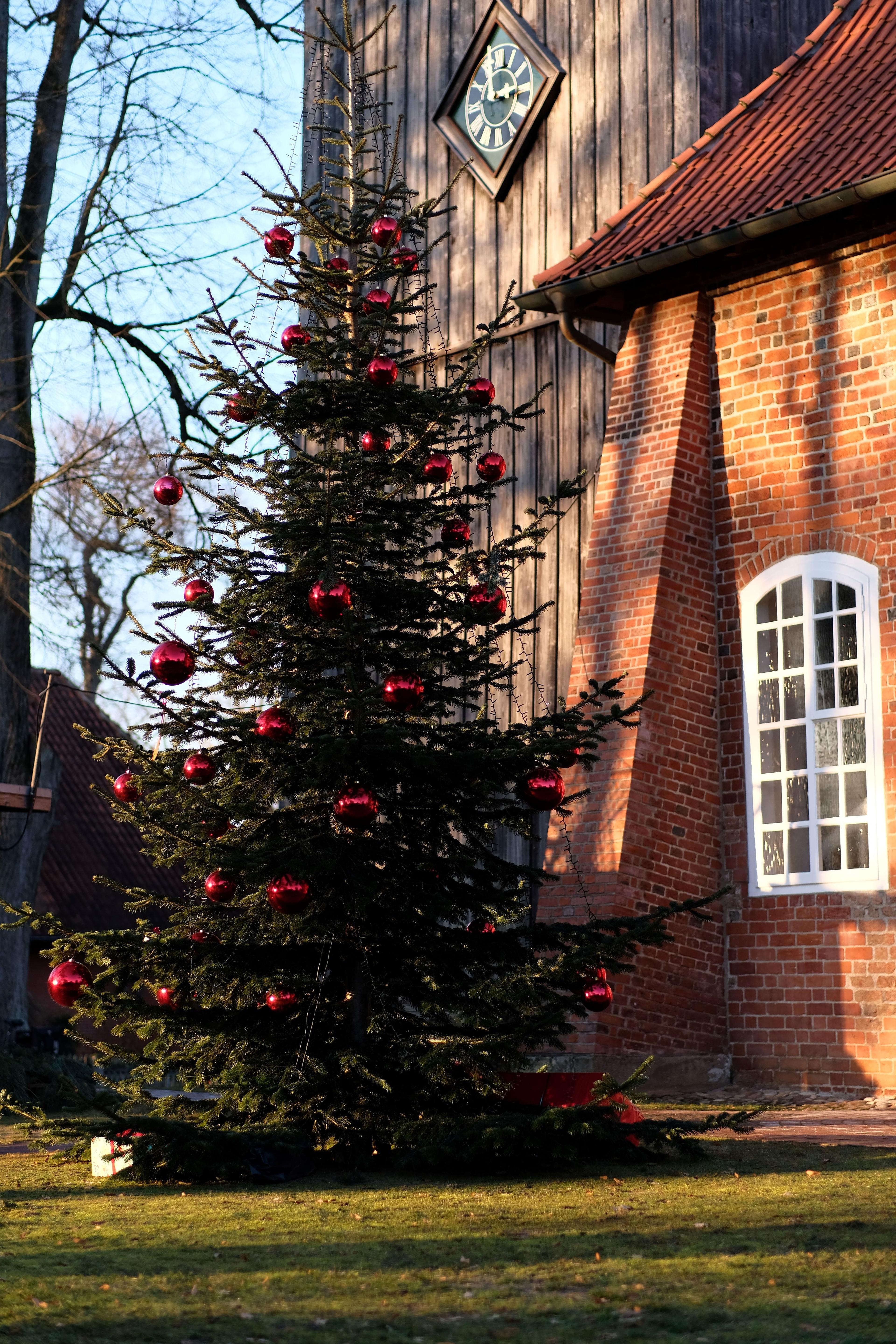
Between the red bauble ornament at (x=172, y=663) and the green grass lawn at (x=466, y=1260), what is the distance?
2.21m

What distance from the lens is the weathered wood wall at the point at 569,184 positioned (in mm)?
12164

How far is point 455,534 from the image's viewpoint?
24.1 ft

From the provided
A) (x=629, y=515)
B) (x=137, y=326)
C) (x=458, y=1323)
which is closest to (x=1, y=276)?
(x=137, y=326)

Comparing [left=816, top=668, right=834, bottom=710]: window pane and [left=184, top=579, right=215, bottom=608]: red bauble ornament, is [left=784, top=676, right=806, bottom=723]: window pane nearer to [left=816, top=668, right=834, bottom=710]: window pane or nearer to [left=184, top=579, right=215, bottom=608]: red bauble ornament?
[left=816, top=668, right=834, bottom=710]: window pane

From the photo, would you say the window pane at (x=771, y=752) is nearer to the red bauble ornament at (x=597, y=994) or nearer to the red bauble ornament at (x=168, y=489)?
the red bauble ornament at (x=597, y=994)

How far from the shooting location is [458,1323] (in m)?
3.89

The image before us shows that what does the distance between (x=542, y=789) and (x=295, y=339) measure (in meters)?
2.66

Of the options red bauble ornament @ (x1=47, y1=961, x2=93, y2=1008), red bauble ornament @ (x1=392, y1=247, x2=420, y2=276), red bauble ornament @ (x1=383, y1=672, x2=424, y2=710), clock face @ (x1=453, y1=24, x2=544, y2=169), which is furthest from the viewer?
clock face @ (x1=453, y1=24, x2=544, y2=169)

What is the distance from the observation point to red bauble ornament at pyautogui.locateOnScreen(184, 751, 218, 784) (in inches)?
262

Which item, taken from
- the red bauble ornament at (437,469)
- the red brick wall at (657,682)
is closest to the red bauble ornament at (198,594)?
the red bauble ornament at (437,469)

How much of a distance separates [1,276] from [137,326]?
2031mm

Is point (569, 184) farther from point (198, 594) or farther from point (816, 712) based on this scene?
point (198, 594)

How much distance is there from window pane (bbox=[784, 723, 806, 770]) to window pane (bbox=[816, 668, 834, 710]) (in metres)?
0.20

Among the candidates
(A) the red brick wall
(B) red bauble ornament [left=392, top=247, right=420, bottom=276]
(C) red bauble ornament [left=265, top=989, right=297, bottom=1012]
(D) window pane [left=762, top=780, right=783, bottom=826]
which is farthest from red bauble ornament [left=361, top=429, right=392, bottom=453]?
(D) window pane [left=762, top=780, right=783, bottom=826]
